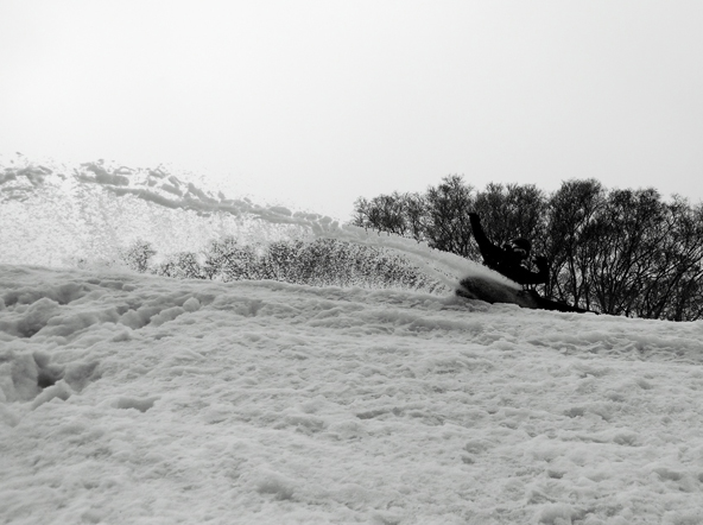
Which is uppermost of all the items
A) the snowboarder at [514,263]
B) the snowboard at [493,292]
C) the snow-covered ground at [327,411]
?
the snowboarder at [514,263]

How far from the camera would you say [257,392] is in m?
3.51

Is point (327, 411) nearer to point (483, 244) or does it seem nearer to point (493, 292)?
point (493, 292)

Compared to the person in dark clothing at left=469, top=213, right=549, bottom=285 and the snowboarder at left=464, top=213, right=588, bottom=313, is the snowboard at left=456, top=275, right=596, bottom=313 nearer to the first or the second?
the snowboarder at left=464, top=213, right=588, bottom=313

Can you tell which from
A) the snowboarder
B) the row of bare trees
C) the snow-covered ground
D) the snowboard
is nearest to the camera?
the snow-covered ground

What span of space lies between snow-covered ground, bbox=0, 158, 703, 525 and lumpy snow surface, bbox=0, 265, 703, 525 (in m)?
0.01

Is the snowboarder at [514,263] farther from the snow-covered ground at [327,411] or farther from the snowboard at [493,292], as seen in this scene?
the snow-covered ground at [327,411]

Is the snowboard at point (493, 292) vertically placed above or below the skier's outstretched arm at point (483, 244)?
below

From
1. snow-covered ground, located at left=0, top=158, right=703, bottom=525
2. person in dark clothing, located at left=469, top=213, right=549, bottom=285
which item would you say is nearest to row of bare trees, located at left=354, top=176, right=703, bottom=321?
person in dark clothing, located at left=469, top=213, right=549, bottom=285

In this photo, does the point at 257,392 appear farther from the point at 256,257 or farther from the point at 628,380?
the point at 256,257

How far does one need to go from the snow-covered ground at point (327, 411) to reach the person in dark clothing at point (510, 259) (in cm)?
190

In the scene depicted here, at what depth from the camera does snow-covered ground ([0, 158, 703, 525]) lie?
2.42 m

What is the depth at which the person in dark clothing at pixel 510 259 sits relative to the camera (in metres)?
7.34

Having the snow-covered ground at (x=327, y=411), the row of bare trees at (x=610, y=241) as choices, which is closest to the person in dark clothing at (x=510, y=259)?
the snow-covered ground at (x=327, y=411)

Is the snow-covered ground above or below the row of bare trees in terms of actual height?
below
